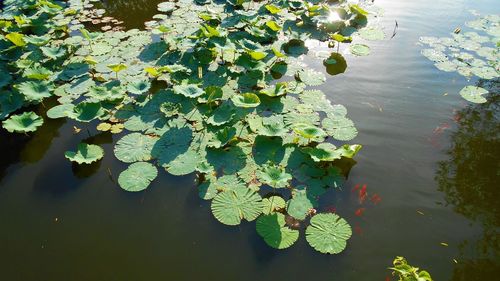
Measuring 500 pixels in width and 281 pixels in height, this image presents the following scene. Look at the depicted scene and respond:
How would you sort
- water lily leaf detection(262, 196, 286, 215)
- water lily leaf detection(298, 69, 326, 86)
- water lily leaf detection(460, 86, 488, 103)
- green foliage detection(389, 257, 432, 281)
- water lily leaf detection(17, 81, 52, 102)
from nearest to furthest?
green foliage detection(389, 257, 432, 281), water lily leaf detection(262, 196, 286, 215), water lily leaf detection(17, 81, 52, 102), water lily leaf detection(460, 86, 488, 103), water lily leaf detection(298, 69, 326, 86)

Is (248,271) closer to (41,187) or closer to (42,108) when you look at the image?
(41,187)

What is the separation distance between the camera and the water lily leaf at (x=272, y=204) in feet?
12.7

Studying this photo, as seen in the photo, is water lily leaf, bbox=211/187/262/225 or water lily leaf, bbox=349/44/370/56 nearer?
water lily leaf, bbox=211/187/262/225

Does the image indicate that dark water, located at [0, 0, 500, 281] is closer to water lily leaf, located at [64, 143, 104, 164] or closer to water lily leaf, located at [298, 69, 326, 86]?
water lily leaf, located at [64, 143, 104, 164]

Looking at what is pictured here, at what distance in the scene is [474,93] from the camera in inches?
220

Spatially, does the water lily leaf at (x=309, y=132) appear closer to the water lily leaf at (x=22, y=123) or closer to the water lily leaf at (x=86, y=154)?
the water lily leaf at (x=86, y=154)

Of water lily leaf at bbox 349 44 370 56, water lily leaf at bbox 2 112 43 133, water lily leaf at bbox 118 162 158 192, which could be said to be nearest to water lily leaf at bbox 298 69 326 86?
water lily leaf at bbox 349 44 370 56

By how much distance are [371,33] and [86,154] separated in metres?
6.40

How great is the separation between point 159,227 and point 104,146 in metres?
1.82

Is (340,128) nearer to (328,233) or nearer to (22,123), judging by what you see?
(328,233)

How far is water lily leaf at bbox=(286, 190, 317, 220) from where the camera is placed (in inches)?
151

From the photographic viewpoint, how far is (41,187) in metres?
4.30

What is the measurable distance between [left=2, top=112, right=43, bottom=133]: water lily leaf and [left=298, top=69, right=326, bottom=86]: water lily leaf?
438cm

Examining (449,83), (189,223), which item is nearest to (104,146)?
(189,223)
